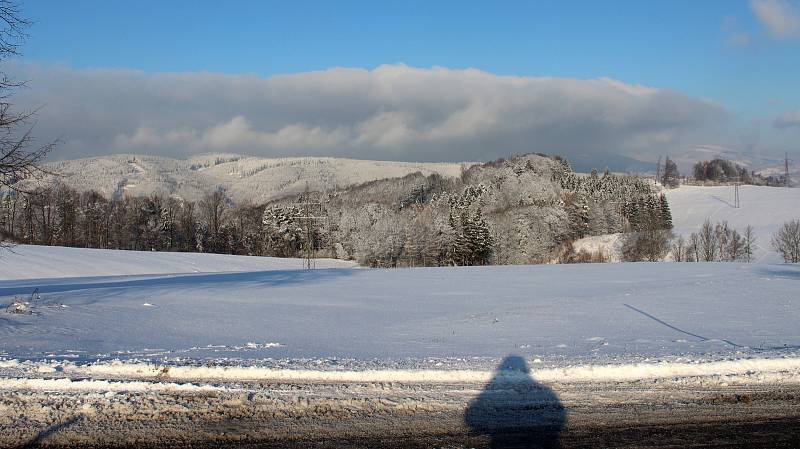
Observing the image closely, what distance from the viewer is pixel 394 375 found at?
9648mm

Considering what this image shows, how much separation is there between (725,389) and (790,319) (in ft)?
31.3

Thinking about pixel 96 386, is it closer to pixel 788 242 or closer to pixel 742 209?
pixel 788 242

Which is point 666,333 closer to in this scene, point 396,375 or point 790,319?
point 790,319

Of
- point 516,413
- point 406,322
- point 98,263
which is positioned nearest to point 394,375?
point 516,413

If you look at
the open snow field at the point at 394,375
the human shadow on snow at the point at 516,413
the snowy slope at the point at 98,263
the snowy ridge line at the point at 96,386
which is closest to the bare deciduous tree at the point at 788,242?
the snowy slope at the point at 98,263

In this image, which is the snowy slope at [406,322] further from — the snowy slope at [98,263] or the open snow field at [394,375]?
the snowy slope at [98,263]

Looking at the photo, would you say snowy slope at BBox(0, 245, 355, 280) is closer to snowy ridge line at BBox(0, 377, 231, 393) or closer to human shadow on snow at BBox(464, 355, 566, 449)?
snowy ridge line at BBox(0, 377, 231, 393)

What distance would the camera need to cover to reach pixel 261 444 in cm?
677

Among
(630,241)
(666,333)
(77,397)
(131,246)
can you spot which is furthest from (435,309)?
(131,246)

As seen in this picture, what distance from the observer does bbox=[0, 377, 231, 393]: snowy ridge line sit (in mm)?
8695

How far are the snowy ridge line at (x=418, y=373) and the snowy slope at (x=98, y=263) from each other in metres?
37.8

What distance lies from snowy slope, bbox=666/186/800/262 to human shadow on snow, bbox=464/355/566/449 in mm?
93103

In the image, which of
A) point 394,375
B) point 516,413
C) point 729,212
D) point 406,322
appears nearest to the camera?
point 516,413

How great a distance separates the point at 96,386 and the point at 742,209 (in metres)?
131
